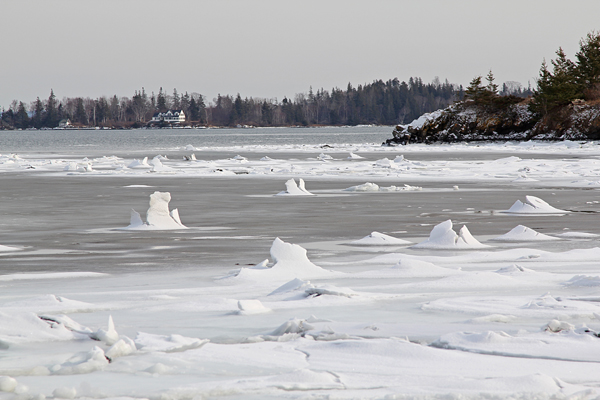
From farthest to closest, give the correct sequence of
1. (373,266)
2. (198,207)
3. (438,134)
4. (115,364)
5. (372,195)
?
(438,134)
(372,195)
(198,207)
(373,266)
(115,364)

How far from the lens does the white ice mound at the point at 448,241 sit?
27.0 ft

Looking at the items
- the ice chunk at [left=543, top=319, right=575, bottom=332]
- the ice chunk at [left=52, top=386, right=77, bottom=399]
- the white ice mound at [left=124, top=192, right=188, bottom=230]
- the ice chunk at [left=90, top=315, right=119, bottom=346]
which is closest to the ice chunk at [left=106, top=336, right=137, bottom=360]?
the ice chunk at [left=90, top=315, right=119, bottom=346]

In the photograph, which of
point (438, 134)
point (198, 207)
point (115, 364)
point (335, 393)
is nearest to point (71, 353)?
point (115, 364)

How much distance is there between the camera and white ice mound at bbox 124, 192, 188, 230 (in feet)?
33.8

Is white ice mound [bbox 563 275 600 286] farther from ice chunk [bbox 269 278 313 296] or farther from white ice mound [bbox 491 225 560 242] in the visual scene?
white ice mound [bbox 491 225 560 242]

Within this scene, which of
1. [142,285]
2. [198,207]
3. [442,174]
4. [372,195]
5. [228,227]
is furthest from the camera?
[442,174]

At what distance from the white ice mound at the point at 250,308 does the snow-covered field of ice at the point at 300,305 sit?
1.0 inches

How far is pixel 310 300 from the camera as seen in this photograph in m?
5.39

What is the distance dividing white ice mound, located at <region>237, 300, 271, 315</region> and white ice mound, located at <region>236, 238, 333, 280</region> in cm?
122

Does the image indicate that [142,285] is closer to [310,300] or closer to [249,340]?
[310,300]

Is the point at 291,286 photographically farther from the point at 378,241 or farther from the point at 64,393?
the point at 378,241

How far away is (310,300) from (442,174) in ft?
62.5

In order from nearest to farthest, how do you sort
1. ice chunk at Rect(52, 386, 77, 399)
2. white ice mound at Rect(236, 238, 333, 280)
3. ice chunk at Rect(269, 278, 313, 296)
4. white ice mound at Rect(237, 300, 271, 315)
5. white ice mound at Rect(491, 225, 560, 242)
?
1. ice chunk at Rect(52, 386, 77, 399)
2. white ice mound at Rect(237, 300, 271, 315)
3. ice chunk at Rect(269, 278, 313, 296)
4. white ice mound at Rect(236, 238, 333, 280)
5. white ice mound at Rect(491, 225, 560, 242)

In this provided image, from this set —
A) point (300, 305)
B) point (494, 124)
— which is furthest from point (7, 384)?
point (494, 124)
